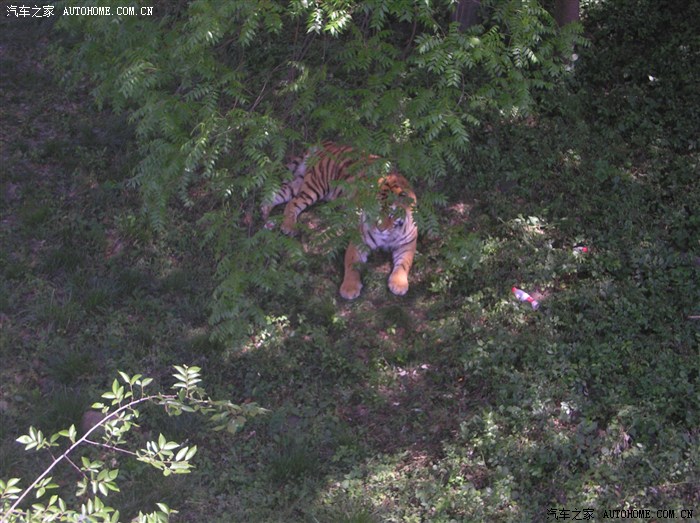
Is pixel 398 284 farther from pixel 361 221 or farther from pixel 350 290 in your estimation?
pixel 361 221

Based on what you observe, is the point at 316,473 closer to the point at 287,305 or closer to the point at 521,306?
the point at 287,305

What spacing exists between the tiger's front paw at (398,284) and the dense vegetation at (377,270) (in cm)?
8

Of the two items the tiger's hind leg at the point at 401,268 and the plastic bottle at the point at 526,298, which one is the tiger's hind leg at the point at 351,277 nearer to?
the tiger's hind leg at the point at 401,268

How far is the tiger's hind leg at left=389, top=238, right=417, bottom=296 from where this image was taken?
21.2ft

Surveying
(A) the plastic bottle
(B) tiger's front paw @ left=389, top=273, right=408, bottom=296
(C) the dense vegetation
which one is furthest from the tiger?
(A) the plastic bottle

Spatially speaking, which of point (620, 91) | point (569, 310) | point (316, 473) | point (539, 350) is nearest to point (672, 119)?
point (620, 91)

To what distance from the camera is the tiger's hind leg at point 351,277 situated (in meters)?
6.45

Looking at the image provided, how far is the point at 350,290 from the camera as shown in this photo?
6.45 m

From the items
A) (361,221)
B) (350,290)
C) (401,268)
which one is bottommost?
(350,290)

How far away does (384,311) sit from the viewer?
20.7 ft

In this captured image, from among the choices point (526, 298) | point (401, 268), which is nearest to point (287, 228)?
point (401, 268)

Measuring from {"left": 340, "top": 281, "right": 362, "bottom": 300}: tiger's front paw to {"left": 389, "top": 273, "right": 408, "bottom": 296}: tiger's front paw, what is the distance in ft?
0.92

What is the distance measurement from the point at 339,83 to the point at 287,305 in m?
1.97

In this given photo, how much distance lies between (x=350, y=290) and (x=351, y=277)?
13 cm
